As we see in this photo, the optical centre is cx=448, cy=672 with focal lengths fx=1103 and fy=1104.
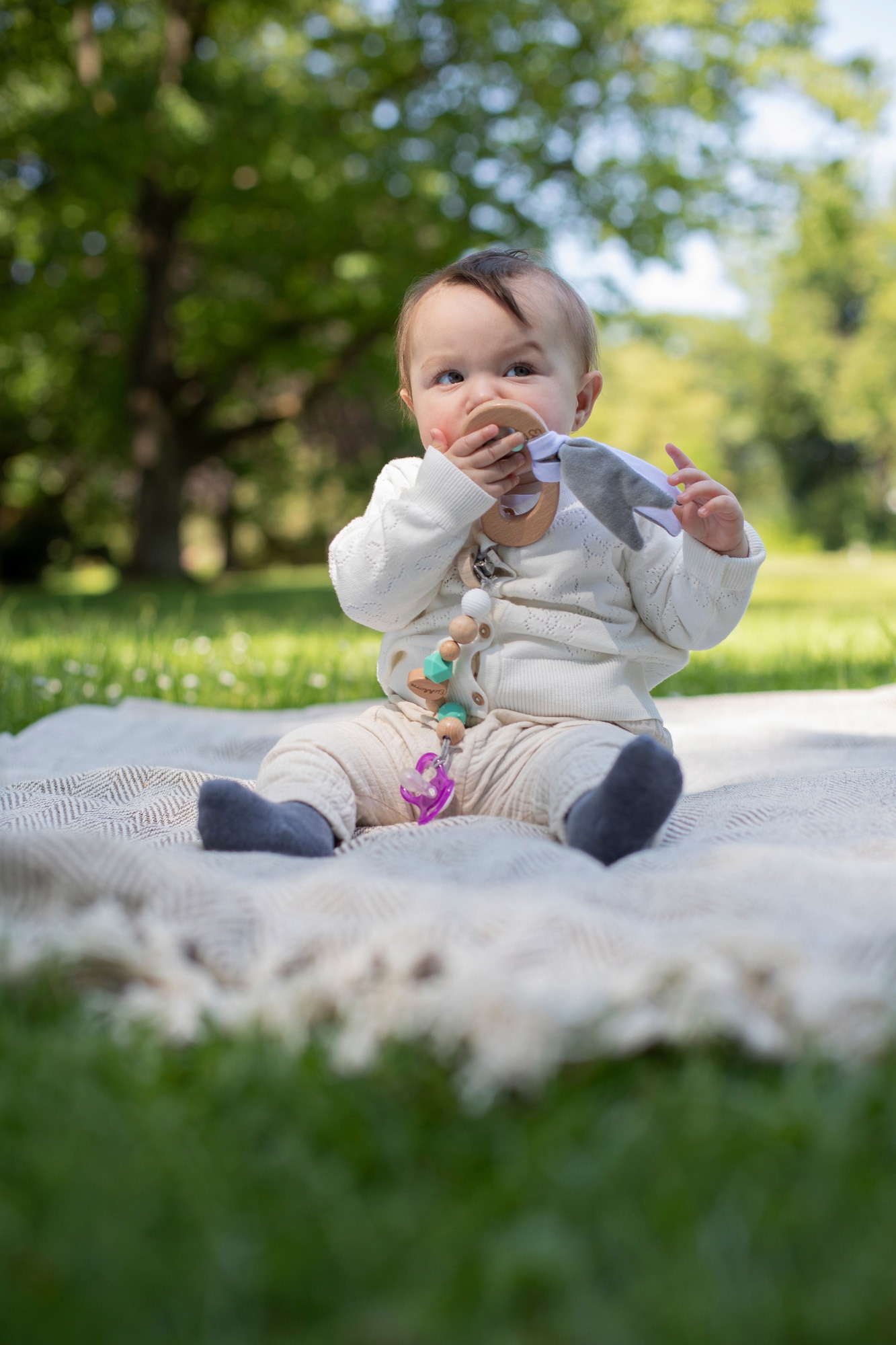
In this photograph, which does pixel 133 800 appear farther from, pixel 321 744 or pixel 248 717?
pixel 248 717

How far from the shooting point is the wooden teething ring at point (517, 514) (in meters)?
1.73

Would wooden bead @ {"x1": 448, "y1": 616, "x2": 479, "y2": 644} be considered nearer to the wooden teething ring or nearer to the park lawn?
the wooden teething ring

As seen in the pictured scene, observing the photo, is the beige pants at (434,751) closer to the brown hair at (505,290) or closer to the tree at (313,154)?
the brown hair at (505,290)

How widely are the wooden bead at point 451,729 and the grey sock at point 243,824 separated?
1.08 feet

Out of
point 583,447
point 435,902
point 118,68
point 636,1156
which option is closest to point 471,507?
point 583,447

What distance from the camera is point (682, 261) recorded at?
10.7 metres

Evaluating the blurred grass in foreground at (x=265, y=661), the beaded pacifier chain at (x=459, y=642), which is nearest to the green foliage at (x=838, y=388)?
the blurred grass in foreground at (x=265, y=661)

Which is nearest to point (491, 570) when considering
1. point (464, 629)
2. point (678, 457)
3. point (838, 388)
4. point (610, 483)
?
point (464, 629)

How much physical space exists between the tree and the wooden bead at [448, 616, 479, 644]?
8227 millimetres

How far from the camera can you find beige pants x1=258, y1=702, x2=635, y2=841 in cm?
160

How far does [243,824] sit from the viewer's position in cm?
145

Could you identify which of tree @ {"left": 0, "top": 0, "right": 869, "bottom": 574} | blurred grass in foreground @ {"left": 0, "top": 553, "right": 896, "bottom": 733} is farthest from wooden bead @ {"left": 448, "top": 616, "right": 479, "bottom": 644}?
tree @ {"left": 0, "top": 0, "right": 869, "bottom": 574}

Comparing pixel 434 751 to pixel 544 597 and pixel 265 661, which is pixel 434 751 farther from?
pixel 265 661

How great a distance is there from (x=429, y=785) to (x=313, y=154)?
885cm
